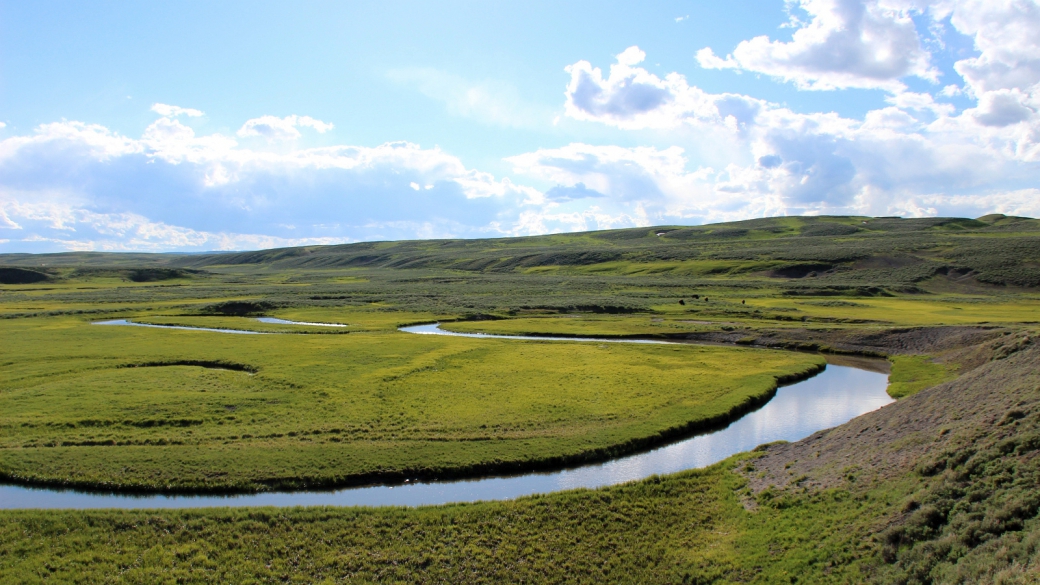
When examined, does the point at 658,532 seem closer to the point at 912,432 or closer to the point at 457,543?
the point at 457,543

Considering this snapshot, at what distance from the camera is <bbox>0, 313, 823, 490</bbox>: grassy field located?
82.7 ft

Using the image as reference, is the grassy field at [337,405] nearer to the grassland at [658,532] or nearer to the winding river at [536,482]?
the winding river at [536,482]

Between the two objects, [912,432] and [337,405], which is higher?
[912,432]

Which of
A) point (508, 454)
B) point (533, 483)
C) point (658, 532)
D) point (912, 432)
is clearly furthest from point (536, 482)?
point (912, 432)

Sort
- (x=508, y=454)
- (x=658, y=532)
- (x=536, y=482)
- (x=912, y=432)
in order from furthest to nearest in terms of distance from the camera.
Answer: (x=508, y=454) < (x=536, y=482) < (x=912, y=432) < (x=658, y=532)

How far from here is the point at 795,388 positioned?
4162cm

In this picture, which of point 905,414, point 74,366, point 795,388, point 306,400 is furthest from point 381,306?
point 905,414

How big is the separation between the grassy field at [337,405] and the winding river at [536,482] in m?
0.76

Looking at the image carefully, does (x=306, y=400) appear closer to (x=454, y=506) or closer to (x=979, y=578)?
(x=454, y=506)

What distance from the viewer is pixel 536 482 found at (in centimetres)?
2475

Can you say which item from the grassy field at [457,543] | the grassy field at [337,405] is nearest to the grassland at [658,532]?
the grassy field at [457,543]

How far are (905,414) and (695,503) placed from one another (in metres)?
10.7

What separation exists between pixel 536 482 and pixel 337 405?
1430cm

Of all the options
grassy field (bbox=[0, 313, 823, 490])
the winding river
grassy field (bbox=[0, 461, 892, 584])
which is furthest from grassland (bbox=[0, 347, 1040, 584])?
grassy field (bbox=[0, 313, 823, 490])
